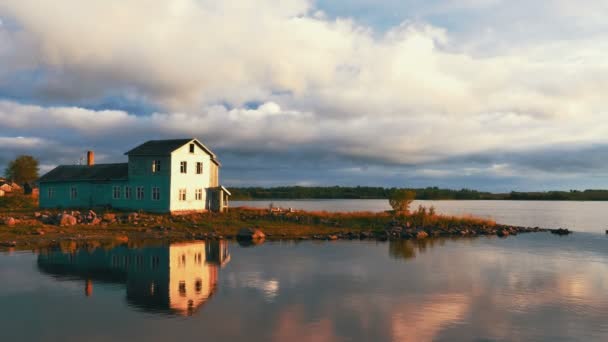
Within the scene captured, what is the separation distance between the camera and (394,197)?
6081cm

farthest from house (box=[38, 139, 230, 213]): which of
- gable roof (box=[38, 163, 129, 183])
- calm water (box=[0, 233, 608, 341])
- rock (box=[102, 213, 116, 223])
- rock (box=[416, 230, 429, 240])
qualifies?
rock (box=[416, 230, 429, 240])

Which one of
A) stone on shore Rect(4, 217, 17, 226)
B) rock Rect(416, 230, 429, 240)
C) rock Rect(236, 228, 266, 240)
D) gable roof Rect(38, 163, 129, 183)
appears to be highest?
gable roof Rect(38, 163, 129, 183)

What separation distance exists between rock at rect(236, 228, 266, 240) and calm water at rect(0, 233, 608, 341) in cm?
731

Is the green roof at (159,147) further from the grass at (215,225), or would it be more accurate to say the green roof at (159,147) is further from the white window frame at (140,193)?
the grass at (215,225)

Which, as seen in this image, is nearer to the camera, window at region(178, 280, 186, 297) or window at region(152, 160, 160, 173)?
window at region(178, 280, 186, 297)

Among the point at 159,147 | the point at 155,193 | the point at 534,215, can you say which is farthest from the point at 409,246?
Result: the point at 534,215

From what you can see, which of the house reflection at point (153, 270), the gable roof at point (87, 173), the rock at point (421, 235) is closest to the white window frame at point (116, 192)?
the gable roof at point (87, 173)

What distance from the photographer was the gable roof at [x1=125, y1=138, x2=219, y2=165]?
2080 inches

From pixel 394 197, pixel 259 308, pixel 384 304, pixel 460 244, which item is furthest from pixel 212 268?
pixel 394 197

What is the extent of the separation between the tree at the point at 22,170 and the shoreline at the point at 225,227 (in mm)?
53720

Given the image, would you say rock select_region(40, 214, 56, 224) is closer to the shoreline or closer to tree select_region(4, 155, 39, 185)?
the shoreline

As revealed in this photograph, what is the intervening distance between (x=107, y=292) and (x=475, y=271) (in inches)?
857

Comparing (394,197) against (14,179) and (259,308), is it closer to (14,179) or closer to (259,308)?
(259,308)

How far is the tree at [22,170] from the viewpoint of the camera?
10238cm
